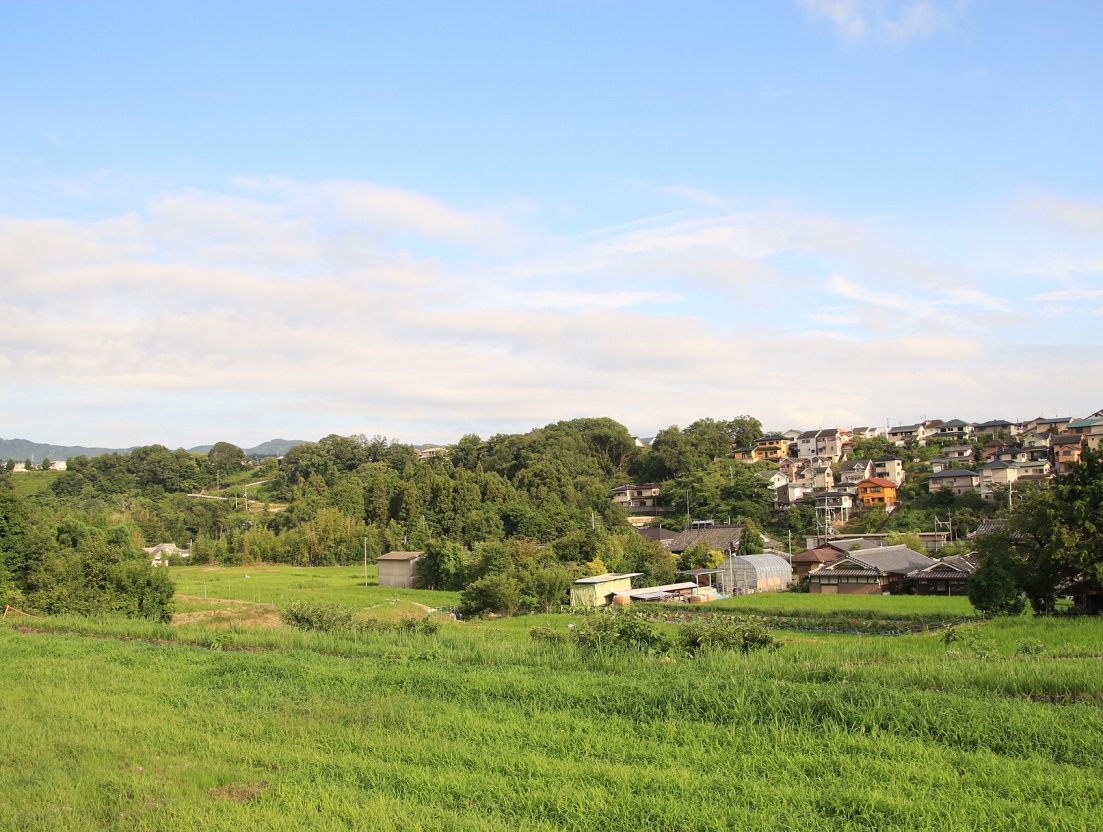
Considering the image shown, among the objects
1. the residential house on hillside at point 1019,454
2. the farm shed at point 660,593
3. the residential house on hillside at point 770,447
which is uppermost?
the residential house on hillside at point 770,447

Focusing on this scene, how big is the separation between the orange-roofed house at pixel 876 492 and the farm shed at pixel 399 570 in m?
35.6

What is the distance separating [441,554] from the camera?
43.3 meters

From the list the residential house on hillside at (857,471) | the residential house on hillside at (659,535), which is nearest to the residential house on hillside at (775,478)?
the residential house on hillside at (857,471)

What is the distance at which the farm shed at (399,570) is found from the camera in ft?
146

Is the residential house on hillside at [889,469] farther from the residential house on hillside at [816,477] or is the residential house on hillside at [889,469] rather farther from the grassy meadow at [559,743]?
the grassy meadow at [559,743]

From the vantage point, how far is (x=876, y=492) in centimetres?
6028

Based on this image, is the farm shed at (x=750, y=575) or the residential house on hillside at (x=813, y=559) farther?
the residential house on hillside at (x=813, y=559)

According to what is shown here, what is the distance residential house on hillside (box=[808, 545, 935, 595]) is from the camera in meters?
38.4

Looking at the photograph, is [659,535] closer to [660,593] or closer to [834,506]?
[834,506]

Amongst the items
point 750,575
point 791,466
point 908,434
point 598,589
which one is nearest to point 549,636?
point 598,589

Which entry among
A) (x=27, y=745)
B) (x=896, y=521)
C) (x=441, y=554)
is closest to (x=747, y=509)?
(x=896, y=521)

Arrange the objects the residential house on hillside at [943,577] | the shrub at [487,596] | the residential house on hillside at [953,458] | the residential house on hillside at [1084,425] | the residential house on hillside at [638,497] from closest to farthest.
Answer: the shrub at [487,596] < the residential house on hillside at [943,577] < the residential house on hillside at [953,458] < the residential house on hillside at [1084,425] < the residential house on hillside at [638,497]

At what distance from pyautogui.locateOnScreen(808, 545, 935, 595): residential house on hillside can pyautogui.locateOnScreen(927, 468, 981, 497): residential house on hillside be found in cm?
1833

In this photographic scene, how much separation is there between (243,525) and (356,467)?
17.6m
